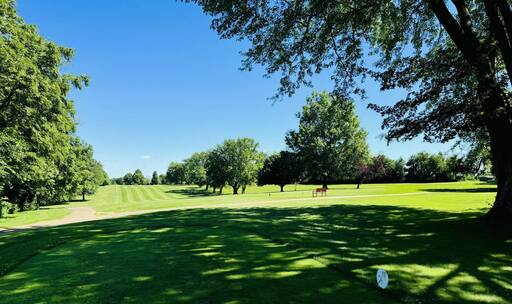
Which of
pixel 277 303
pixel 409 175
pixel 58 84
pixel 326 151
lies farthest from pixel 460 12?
pixel 409 175

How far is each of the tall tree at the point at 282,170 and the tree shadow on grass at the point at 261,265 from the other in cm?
4865

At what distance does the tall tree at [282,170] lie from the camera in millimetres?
58812

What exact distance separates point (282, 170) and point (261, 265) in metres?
58.1

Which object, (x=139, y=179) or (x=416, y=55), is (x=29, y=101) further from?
(x=139, y=179)

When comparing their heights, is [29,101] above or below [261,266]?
above

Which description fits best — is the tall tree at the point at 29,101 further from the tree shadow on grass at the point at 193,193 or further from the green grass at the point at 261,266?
the tree shadow on grass at the point at 193,193

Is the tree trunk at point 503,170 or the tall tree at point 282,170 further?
the tall tree at point 282,170

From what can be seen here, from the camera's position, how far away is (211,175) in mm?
59406

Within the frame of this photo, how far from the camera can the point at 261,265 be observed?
5828 mm

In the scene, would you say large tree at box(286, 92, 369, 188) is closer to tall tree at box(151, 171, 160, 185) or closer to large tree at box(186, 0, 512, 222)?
large tree at box(186, 0, 512, 222)

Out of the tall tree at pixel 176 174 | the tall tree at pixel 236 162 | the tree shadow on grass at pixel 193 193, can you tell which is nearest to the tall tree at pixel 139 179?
the tall tree at pixel 176 174

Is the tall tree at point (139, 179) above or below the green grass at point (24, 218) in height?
above

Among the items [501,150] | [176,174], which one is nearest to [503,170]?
[501,150]

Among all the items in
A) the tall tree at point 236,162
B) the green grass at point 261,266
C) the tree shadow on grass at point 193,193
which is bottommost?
the green grass at point 261,266
